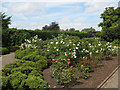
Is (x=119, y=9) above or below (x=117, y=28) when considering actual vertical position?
above

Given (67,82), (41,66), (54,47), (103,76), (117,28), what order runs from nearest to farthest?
(67,82)
(103,76)
(41,66)
(54,47)
(117,28)

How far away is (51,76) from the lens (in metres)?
5.00

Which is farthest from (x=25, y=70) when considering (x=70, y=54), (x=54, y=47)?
(x=54, y=47)

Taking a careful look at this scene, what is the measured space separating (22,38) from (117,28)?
13125mm

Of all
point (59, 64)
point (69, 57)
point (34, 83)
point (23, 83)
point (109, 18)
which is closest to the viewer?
point (34, 83)

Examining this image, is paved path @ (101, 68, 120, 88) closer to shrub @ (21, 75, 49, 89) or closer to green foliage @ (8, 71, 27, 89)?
shrub @ (21, 75, 49, 89)

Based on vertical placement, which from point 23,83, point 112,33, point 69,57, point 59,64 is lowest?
point 23,83

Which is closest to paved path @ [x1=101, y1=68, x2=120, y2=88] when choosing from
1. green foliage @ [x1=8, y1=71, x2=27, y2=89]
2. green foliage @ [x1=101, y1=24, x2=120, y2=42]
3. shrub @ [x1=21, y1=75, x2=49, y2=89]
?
shrub @ [x1=21, y1=75, x2=49, y2=89]

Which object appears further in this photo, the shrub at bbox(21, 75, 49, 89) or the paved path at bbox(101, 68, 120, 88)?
the paved path at bbox(101, 68, 120, 88)

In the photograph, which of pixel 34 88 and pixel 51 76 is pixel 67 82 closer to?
pixel 51 76

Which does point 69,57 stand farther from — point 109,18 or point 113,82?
point 109,18

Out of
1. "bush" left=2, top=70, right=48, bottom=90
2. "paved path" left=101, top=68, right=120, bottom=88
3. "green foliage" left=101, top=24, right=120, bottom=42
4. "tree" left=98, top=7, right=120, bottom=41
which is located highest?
"tree" left=98, top=7, right=120, bottom=41

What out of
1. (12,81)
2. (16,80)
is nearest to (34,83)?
(16,80)

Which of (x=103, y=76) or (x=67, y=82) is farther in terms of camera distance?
(x=103, y=76)
